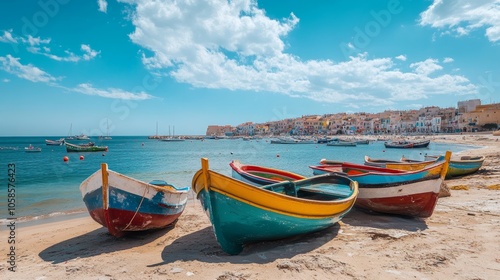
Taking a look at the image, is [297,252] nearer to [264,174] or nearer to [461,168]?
[264,174]

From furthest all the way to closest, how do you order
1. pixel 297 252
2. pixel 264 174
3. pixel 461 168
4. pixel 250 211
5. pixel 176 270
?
pixel 461 168, pixel 264 174, pixel 297 252, pixel 250 211, pixel 176 270

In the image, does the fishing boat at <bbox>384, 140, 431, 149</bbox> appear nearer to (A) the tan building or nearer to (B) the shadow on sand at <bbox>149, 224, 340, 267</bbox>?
(A) the tan building

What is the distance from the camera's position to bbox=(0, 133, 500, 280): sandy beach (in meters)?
4.38

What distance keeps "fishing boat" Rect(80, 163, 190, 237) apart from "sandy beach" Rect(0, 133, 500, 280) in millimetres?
498

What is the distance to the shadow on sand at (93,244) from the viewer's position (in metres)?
6.13

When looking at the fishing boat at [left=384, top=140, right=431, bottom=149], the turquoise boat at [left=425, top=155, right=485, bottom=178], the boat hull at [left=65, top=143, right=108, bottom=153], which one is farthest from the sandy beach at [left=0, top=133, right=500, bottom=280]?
the fishing boat at [left=384, top=140, right=431, bottom=149]

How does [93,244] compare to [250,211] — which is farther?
[93,244]

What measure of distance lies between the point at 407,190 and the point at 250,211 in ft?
14.5

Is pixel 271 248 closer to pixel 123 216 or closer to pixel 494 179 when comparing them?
pixel 123 216

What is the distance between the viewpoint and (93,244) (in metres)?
6.84

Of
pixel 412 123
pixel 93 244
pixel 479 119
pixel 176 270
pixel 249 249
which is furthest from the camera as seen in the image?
pixel 412 123

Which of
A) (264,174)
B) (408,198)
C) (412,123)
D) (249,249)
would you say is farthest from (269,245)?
(412,123)

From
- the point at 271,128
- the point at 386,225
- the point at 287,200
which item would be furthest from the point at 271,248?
the point at 271,128

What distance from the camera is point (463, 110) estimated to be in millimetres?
104625
